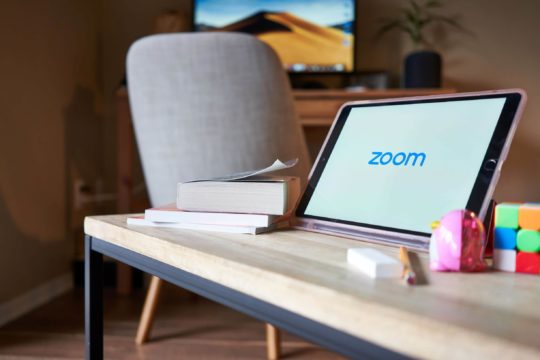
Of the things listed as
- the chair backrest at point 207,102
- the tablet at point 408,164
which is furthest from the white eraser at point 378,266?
the chair backrest at point 207,102

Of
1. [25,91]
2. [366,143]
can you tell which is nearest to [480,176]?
[366,143]

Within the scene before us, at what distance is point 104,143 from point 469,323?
2.38 metres

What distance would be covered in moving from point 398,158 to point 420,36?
1862 millimetres

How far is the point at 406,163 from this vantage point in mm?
525

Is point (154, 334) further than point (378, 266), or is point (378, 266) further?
point (154, 334)

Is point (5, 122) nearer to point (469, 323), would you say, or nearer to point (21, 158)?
point (21, 158)

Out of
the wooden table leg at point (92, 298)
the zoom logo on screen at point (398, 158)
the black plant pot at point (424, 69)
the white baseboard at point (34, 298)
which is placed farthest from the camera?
the black plant pot at point (424, 69)

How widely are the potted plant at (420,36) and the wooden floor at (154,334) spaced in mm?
1096

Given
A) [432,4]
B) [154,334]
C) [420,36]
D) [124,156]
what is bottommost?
[154,334]

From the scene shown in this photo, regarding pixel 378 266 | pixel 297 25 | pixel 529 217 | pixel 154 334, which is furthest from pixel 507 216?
pixel 297 25

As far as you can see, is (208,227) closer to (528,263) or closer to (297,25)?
(528,263)

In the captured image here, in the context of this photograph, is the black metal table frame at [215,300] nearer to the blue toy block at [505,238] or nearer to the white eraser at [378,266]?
the white eraser at [378,266]

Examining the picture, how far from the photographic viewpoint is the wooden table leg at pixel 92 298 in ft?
2.12

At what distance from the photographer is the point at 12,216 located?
171 centimetres
